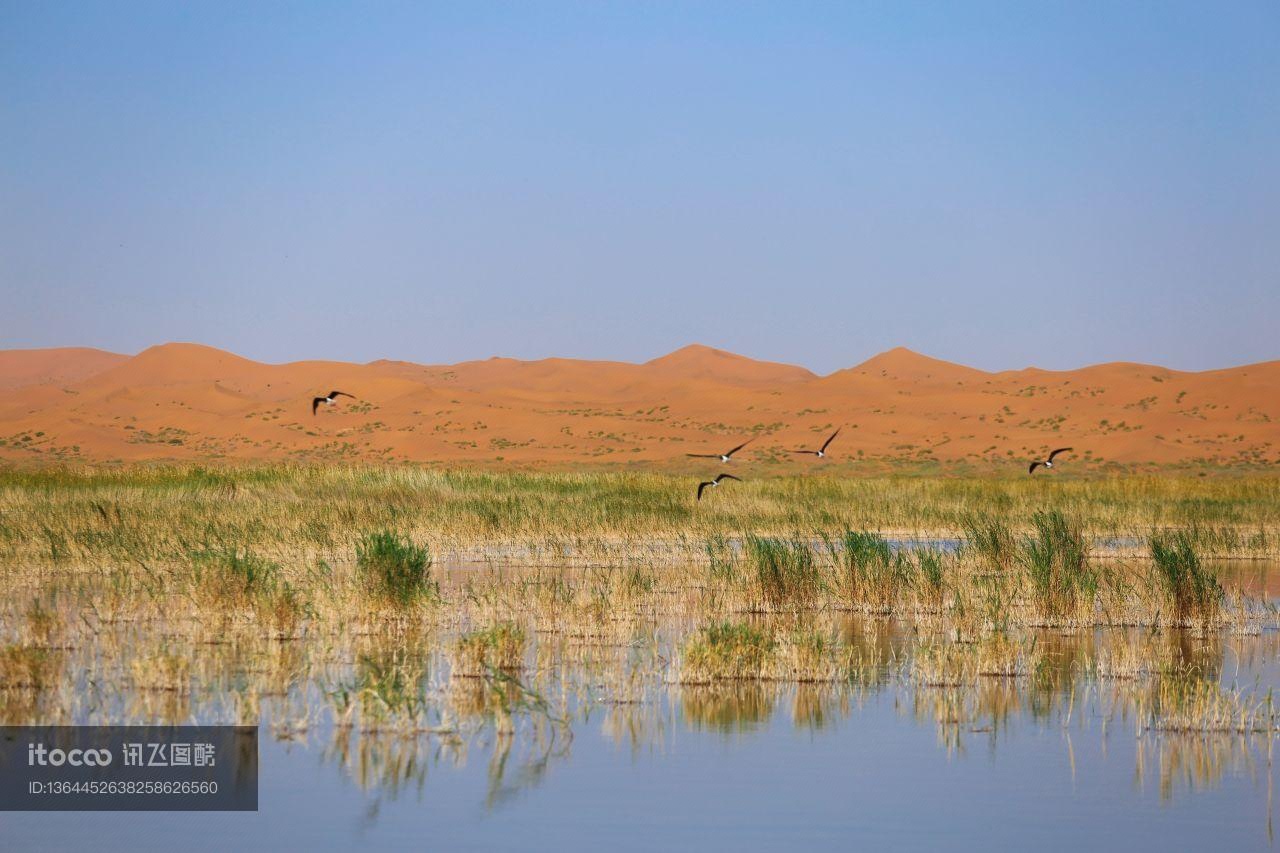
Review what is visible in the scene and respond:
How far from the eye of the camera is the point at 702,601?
1700 cm

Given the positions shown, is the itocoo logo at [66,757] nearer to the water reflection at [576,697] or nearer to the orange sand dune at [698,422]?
the water reflection at [576,697]

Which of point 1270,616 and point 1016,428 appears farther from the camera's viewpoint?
point 1016,428

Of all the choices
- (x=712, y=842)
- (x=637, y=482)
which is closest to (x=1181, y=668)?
(x=712, y=842)

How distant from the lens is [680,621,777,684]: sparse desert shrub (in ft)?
40.7

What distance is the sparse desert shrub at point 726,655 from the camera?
1241 centimetres

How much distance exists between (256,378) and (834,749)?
424 feet

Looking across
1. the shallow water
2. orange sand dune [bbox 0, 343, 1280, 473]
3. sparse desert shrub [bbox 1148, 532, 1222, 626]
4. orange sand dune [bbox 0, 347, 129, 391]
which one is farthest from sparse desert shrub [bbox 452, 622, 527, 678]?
orange sand dune [bbox 0, 347, 129, 391]

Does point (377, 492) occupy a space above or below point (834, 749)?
above

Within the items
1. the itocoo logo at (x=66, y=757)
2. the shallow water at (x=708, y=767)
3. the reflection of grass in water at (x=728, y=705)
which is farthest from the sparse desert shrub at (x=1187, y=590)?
the itocoo logo at (x=66, y=757)

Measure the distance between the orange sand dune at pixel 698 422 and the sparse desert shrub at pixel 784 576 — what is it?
4562 centimetres

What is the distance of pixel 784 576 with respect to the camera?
56.8 ft

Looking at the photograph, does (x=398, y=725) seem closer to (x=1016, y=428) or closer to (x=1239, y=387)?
(x=1016, y=428)

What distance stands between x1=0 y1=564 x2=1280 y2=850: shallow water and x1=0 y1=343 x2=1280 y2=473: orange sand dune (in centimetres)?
5111

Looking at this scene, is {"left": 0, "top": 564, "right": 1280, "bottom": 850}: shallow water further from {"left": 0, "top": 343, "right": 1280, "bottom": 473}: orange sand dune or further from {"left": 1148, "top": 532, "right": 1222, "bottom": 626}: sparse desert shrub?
{"left": 0, "top": 343, "right": 1280, "bottom": 473}: orange sand dune
